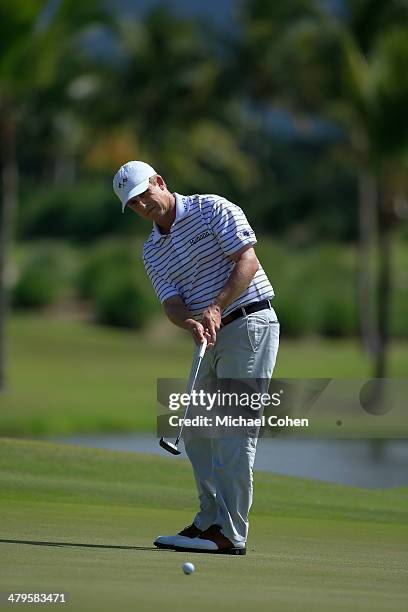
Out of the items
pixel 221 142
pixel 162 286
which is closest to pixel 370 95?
pixel 162 286

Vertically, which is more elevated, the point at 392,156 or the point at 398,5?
the point at 398,5

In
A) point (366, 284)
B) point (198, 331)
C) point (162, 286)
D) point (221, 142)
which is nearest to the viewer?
point (198, 331)

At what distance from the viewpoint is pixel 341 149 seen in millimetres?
32750

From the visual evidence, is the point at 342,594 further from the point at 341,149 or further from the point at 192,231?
the point at 341,149

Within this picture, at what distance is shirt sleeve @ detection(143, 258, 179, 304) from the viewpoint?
6.88m

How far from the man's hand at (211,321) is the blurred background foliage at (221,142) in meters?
12.7

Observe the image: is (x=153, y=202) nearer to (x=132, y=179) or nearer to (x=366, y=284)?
(x=132, y=179)

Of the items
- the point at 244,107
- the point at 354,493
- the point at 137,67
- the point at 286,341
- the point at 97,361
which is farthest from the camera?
the point at 244,107

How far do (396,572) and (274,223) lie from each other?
4579cm

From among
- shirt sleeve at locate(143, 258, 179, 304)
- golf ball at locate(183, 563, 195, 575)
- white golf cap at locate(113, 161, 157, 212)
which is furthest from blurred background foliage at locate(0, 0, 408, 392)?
golf ball at locate(183, 563, 195, 575)

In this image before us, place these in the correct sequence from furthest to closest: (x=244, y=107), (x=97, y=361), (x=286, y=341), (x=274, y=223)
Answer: (x=244, y=107), (x=274, y=223), (x=286, y=341), (x=97, y=361)

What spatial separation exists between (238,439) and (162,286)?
80 centimetres

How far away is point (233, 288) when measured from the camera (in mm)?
6582

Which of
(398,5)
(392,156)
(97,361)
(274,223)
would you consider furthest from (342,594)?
(274,223)
